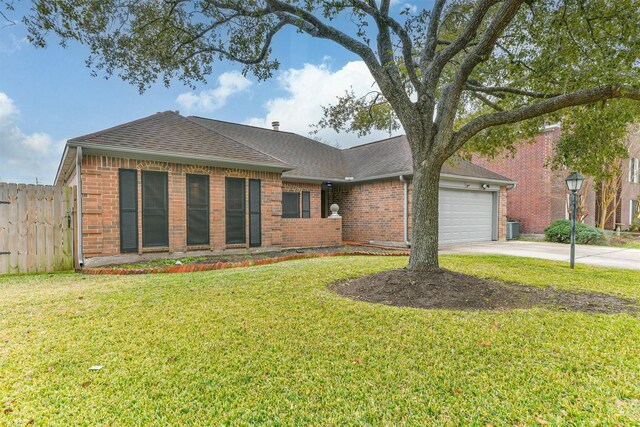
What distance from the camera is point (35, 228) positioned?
7.14m

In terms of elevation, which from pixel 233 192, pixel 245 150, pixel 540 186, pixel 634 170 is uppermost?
pixel 634 170

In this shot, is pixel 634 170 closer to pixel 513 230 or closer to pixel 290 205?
pixel 513 230

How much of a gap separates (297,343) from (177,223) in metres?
7.01

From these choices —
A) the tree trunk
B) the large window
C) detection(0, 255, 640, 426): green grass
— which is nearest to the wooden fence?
detection(0, 255, 640, 426): green grass

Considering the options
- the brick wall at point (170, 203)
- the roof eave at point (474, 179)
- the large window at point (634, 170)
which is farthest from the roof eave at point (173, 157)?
the large window at point (634, 170)

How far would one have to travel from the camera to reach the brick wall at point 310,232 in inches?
458

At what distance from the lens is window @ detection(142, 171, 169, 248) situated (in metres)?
8.60

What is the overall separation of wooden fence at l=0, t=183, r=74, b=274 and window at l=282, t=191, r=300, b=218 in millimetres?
7196

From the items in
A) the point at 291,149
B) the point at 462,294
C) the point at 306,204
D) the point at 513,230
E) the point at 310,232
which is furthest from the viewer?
the point at 513,230

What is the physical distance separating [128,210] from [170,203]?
3.35ft

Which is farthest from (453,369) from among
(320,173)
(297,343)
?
(320,173)

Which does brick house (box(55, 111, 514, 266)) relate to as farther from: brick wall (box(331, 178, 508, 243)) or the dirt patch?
the dirt patch

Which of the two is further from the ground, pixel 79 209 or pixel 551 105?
pixel 551 105

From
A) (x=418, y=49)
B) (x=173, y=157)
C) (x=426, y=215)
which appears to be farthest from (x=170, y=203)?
(x=418, y=49)
